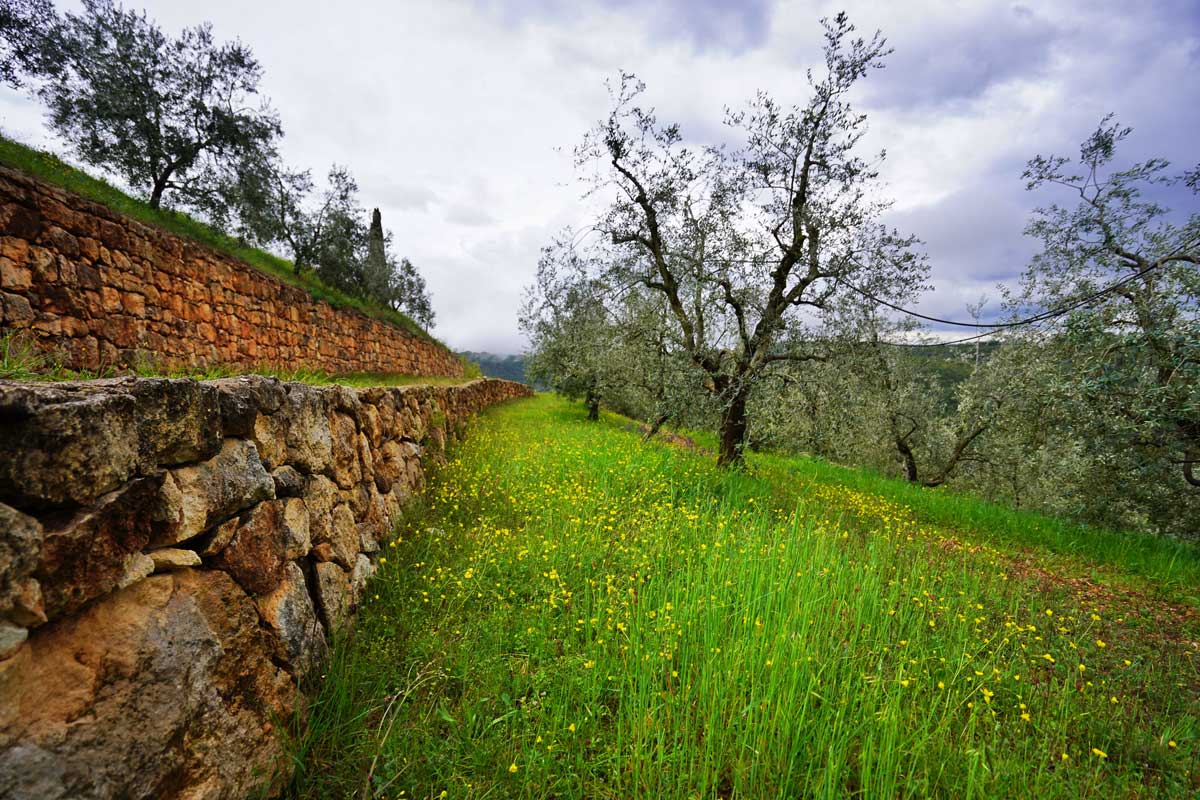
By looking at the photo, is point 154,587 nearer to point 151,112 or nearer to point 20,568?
point 20,568

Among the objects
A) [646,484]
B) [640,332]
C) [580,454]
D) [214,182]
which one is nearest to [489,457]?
[580,454]

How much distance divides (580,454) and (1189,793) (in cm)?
756

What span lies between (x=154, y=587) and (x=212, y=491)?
1.61 feet

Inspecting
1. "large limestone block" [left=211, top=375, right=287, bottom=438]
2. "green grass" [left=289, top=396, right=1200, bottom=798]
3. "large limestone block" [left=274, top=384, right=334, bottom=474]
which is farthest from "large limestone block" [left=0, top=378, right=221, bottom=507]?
"green grass" [left=289, top=396, right=1200, bottom=798]

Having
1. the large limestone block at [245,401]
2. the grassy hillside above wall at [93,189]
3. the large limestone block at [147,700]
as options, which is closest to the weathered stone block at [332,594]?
the large limestone block at [147,700]

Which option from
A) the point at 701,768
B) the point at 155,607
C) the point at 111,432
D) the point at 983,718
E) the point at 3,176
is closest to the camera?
the point at 111,432

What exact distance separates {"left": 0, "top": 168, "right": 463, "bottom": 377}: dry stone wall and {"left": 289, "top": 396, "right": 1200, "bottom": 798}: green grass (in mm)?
4656

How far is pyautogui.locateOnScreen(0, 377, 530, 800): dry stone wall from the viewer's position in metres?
1.28

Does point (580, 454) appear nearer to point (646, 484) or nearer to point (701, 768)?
point (646, 484)

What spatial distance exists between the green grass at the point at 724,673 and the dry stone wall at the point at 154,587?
0.52 m

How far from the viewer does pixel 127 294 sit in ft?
20.7

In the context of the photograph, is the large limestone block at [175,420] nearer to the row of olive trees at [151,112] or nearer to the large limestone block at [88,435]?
the large limestone block at [88,435]

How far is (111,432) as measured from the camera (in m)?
1.58

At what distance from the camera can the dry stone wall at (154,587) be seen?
128 cm
